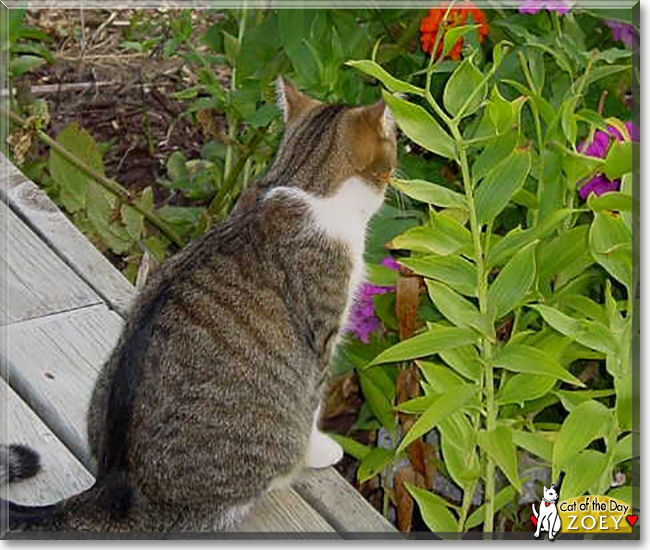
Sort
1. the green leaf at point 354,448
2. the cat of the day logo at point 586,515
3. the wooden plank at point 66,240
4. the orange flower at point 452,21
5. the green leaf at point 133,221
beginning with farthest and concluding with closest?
the green leaf at point 133,221
the green leaf at point 354,448
the wooden plank at point 66,240
the orange flower at point 452,21
the cat of the day logo at point 586,515

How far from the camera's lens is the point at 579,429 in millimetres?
1681

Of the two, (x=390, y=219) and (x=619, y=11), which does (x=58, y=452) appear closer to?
(x=390, y=219)

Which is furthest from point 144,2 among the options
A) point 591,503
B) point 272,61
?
point 591,503

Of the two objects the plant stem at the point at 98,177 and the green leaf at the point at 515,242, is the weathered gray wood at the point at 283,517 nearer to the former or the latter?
the green leaf at the point at 515,242

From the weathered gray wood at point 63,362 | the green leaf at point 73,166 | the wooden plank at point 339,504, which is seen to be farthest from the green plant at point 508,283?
the green leaf at point 73,166

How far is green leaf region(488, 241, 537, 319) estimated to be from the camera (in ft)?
5.48

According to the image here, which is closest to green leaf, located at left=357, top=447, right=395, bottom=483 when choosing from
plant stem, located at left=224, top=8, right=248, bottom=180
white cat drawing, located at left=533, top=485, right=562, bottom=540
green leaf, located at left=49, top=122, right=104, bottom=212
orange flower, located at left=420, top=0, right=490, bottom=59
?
white cat drawing, located at left=533, top=485, right=562, bottom=540

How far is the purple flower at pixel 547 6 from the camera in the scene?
198 centimetres

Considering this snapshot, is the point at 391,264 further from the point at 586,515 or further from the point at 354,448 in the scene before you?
the point at 586,515

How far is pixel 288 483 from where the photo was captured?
191 cm

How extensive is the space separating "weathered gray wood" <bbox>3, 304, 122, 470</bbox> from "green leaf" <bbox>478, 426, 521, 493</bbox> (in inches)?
24.4

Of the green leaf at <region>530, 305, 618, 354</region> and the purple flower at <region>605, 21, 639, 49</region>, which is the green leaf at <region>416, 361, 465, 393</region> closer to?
the green leaf at <region>530, 305, 618, 354</region>

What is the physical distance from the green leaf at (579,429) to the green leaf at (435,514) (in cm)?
29

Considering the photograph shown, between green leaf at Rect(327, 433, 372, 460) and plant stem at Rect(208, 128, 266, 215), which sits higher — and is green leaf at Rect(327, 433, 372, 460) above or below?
below
